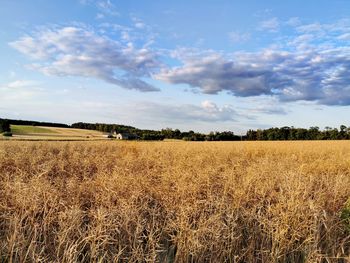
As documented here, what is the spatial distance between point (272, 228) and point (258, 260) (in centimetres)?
59

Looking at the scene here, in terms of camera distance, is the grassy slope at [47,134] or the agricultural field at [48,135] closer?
the agricultural field at [48,135]

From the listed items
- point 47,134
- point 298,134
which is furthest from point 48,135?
point 298,134

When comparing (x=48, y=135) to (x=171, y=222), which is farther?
(x=48, y=135)

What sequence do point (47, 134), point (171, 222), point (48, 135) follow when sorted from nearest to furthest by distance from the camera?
point (171, 222)
point (48, 135)
point (47, 134)

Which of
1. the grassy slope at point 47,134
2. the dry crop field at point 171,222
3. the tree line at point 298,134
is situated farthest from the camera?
the tree line at point 298,134

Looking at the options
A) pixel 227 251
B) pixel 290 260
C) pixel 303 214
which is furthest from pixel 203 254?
pixel 303 214

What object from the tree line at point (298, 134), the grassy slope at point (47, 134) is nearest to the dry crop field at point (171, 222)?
→ the grassy slope at point (47, 134)

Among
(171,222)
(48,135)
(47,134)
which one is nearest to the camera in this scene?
(171,222)

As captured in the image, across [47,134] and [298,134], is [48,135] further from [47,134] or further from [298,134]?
[298,134]

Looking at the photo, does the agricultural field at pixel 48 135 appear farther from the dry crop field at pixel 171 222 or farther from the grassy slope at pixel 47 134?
the dry crop field at pixel 171 222

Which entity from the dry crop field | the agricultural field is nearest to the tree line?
the agricultural field

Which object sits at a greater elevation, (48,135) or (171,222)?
(171,222)

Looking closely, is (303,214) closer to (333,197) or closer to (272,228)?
(272,228)

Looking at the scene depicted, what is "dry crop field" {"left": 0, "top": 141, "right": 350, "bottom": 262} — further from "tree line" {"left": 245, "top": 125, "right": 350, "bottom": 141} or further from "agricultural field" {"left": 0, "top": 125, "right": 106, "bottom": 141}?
"tree line" {"left": 245, "top": 125, "right": 350, "bottom": 141}
